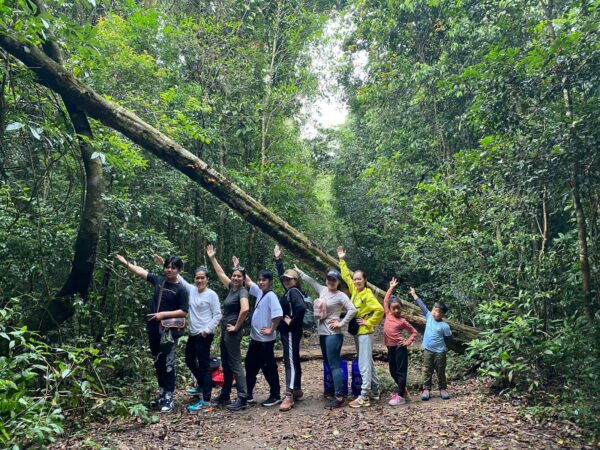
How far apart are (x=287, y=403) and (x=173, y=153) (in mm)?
4016

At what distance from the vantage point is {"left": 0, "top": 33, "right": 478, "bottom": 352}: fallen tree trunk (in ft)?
16.8

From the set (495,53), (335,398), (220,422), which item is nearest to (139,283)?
(220,422)

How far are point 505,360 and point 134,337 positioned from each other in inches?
246

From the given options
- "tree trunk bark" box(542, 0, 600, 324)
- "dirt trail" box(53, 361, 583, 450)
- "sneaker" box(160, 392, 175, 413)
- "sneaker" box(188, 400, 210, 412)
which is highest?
"tree trunk bark" box(542, 0, 600, 324)

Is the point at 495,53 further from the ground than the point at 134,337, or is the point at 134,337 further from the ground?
the point at 495,53

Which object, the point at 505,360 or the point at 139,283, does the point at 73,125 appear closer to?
the point at 139,283

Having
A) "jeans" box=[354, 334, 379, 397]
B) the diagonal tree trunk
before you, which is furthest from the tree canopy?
"jeans" box=[354, 334, 379, 397]

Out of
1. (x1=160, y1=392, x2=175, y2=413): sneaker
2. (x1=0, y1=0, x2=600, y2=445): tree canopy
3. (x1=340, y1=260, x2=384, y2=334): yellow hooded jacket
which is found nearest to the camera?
(x1=0, y1=0, x2=600, y2=445): tree canopy

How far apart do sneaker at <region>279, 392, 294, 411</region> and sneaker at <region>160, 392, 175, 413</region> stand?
1452 millimetres

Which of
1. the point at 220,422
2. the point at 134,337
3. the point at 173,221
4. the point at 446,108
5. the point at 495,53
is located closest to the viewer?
the point at 220,422

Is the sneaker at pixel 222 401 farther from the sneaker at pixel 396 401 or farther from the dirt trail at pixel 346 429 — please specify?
the sneaker at pixel 396 401

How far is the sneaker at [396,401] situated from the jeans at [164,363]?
3051 mm

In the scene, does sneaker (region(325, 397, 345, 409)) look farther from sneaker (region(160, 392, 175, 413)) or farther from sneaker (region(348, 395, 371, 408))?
sneaker (region(160, 392, 175, 413))

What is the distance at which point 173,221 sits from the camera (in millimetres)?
11820
